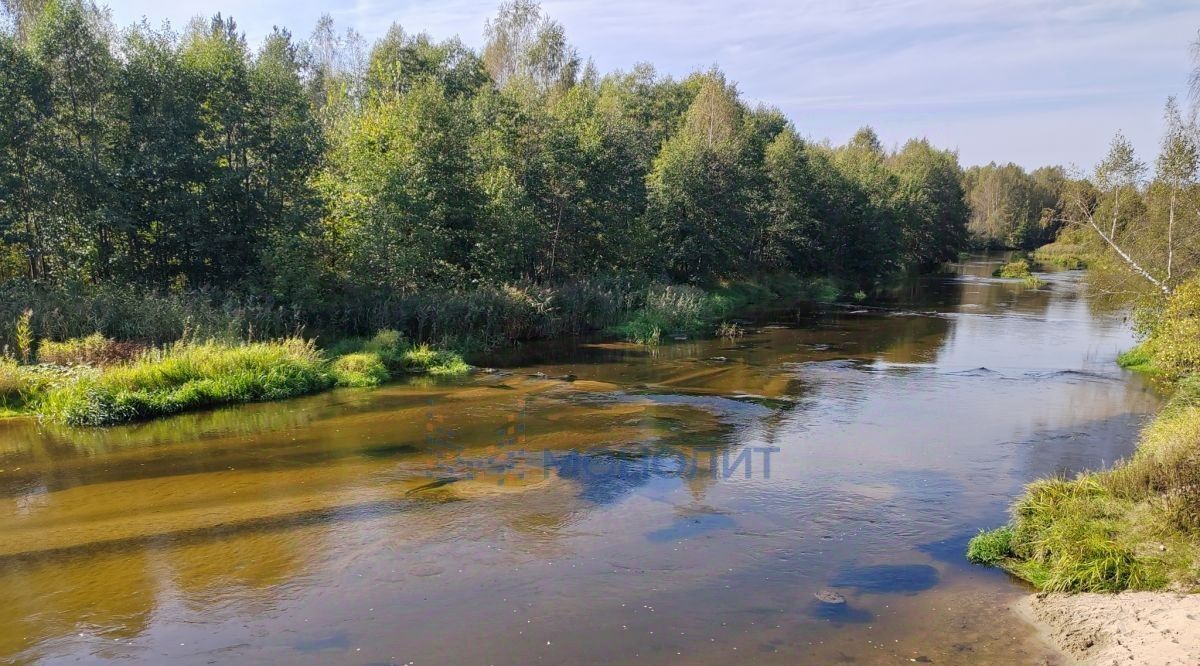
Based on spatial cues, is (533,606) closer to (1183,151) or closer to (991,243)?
(1183,151)

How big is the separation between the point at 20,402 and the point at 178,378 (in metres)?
2.97

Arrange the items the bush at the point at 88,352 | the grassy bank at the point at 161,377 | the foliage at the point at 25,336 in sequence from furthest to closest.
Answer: the foliage at the point at 25,336 < the bush at the point at 88,352 < the grassy bank at the point at 161,377

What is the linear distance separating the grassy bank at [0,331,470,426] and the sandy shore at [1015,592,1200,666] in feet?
51.3

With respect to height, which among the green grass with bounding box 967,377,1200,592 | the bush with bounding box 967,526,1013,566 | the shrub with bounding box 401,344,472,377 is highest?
the shrub with bounding box 401,344,472,377

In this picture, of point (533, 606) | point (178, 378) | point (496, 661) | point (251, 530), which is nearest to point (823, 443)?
point (533, 606)

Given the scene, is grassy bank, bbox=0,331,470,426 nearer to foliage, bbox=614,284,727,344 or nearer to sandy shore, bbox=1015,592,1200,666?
foliage, bbox=614,284,727,344

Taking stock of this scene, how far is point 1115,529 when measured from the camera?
27.3 ft

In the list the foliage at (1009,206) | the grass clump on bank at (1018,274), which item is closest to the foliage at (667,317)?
the grass clump on bank at (1018,274)

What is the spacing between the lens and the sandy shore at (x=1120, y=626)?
6297mm

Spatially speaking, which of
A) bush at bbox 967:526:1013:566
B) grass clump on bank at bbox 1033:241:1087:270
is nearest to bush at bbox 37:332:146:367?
bush at bbox 967:526:1013:566

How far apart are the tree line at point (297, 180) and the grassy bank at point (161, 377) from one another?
420 cm

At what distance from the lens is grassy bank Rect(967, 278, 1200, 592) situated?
304 inches

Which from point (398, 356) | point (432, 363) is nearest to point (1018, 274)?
point (432, 363)

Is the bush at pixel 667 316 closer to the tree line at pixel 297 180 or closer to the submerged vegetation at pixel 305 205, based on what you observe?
the submerged vegetation at pixel 305 205
